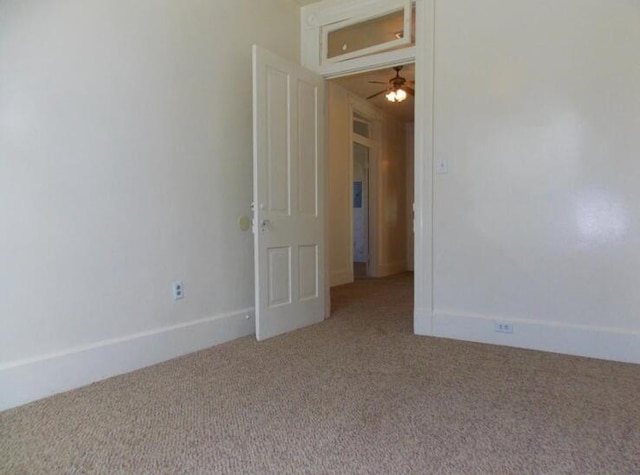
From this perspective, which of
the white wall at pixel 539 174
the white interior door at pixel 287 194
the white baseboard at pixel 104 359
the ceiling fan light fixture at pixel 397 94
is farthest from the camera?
the ceiling fan light fixture at pixel 397 94

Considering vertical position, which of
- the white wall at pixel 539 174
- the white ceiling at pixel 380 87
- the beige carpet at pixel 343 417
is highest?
the white ceiling at pixel 380 87

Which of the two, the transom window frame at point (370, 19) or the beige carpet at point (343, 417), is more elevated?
the transom window frame at point (370, 19)

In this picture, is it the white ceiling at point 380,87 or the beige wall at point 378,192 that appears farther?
the beige wall at point 378,192

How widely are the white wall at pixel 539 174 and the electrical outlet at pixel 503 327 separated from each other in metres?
0.04

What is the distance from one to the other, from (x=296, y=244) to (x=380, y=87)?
137 inches

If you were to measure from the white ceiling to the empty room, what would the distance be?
1566 mm

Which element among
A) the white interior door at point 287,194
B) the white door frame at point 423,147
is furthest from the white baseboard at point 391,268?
the white door frame at point 423,147

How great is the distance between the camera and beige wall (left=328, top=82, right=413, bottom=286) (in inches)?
237

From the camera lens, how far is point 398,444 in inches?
66.6

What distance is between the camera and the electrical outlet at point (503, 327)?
3053 millimetres

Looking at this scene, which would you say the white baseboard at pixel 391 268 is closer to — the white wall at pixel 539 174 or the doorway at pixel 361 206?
the doorway at pixel 361 206

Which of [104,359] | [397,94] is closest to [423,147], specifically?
[397,94]

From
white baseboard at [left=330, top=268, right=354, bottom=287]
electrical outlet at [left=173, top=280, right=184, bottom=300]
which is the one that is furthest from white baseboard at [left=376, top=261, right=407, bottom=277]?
electrical outlet at [left=173, top=280, right=184, bottom=300]

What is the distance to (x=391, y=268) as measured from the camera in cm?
754
